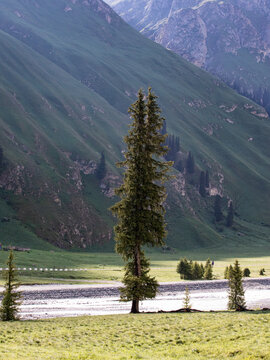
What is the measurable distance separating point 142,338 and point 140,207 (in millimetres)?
14453

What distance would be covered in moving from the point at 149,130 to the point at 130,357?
2222 cm

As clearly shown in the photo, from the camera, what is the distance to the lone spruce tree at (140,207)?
3434cm

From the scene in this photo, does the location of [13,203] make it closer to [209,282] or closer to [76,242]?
[76,242]

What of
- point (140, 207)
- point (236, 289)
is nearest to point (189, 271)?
point (236, 289)

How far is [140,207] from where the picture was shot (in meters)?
35.6

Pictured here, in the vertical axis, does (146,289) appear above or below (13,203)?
below

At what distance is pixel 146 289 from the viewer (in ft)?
111

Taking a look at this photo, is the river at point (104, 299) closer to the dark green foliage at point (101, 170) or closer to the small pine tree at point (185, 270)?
the small pine tree at point (185, 270)

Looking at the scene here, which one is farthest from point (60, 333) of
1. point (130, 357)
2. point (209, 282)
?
point (209, 282)

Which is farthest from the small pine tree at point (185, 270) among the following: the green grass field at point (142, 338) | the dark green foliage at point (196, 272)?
the green grass field at point (142, 338)

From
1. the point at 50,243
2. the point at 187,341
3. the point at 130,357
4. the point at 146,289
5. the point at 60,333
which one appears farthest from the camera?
the point at 50,243

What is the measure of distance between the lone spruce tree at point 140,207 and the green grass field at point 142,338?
5.39m

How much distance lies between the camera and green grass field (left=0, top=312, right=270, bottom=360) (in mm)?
18672

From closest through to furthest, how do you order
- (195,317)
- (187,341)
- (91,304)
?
1. (187,341)
2. (195,317)
3. (91,304)
